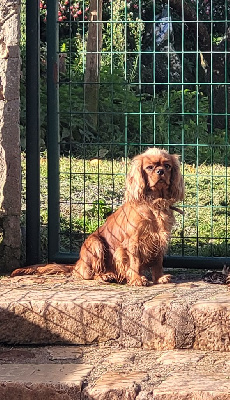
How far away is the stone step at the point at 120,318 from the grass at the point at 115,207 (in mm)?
1071

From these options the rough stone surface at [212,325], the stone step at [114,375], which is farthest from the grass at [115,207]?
the stone step at [114,375]

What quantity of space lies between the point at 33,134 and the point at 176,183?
122 centimetres

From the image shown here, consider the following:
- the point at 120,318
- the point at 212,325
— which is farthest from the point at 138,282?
the point at 212,325

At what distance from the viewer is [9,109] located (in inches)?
261

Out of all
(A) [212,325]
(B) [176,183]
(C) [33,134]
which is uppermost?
(C) [33,134]

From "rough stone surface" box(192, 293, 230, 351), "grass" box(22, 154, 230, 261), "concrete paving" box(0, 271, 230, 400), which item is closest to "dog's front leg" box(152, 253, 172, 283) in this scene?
"concrete paving" box(0, 271, 230, 400)

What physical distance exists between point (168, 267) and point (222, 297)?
3.86 feet

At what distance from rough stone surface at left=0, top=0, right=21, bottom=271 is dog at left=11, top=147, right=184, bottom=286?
71 centimetres

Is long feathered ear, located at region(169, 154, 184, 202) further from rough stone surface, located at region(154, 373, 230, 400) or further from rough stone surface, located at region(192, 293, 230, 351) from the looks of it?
rough stone surface, located at region(154, 373, 230, 400)

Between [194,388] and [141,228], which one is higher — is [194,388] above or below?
below

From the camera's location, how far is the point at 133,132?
10.1 meters

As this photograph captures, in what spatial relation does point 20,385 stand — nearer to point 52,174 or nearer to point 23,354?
point 23,354

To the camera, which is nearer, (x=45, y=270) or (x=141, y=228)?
(x=141, y=228)

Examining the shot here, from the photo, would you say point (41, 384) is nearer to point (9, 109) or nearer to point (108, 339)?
point (108, 339)
